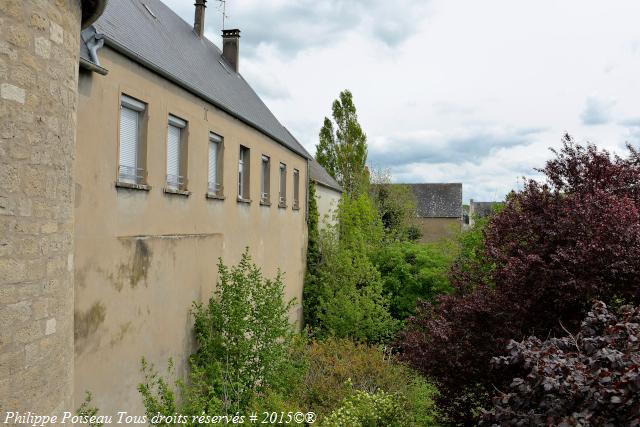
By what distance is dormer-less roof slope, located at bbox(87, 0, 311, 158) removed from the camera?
8.66 metres

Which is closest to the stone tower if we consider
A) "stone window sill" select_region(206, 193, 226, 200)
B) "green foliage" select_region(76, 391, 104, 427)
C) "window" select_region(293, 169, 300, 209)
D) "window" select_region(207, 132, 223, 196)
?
"green foliage" select_region(76, 391, 104, 427)

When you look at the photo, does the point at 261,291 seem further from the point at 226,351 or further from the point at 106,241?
the point at 106,241

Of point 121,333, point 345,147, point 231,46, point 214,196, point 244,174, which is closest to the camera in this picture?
point 121,333

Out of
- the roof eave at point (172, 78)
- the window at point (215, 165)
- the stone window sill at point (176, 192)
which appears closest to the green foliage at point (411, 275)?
the roof eave at point (172, 78)

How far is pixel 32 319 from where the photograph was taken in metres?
4.38

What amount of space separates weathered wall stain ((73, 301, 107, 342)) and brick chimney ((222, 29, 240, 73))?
1323 centimetres

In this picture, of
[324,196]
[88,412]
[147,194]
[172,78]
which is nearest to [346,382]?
[147,194]

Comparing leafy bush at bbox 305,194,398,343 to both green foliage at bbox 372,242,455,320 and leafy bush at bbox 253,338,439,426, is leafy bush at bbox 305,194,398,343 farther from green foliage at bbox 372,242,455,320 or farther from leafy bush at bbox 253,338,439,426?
leafy bush at bbox 253,338,439,426

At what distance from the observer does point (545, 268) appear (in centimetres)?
793

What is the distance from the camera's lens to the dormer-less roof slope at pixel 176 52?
8656 millimetres

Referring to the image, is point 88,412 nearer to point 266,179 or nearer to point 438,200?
point 266,179

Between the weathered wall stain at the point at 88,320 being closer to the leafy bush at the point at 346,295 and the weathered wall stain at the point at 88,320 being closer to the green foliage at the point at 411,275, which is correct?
the leafy bush at the point at 346,295

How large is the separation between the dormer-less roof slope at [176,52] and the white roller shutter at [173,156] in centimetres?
89

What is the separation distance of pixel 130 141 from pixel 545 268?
6.68 meters
